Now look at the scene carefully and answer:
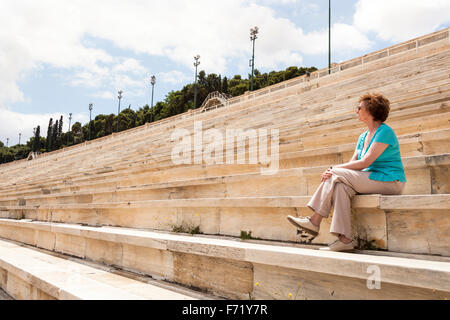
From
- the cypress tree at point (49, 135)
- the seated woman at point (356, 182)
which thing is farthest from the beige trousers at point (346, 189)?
the cypress tree at point (49, 135)

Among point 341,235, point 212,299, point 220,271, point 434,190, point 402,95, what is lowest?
point 212,299

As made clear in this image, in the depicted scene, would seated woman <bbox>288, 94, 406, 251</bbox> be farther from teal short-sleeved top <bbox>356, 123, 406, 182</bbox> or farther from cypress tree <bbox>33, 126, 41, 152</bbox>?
cypress tree <bbox>33, 126, 41, 152</bbox>

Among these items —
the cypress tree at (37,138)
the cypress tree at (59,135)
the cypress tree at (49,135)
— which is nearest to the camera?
the cypress tree at (49,135)

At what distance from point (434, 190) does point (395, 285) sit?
94 centimetres

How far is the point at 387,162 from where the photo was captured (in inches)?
83.7

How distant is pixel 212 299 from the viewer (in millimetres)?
2129

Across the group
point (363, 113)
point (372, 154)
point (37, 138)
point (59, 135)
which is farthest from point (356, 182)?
point (37, 138)

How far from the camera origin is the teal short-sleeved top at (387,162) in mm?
2088

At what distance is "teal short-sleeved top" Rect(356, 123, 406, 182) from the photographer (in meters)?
2.09

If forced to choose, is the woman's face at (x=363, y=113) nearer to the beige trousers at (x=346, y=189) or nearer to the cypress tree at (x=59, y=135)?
the beige trousers at (x=346, y=189)

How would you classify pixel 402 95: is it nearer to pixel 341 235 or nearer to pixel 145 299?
pixel 341 235

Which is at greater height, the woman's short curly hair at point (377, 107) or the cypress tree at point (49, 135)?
the cypress tree at point (49, 135)

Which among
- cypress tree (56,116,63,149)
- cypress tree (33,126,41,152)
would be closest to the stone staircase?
cypress tree (56,116,63,149)
